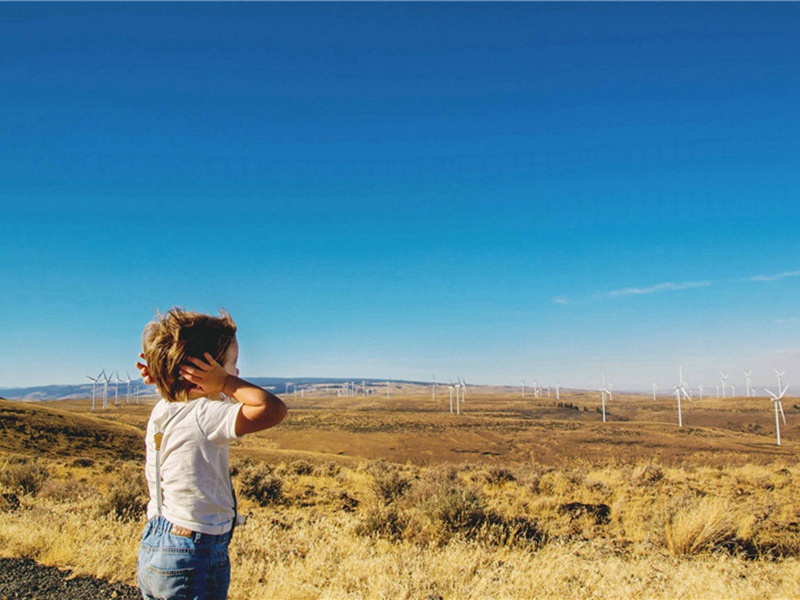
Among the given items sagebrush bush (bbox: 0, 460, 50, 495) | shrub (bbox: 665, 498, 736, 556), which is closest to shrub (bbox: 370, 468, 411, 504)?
shrub (bbox: 665, 498, 736, 556)

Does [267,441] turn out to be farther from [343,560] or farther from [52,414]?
[343,560]

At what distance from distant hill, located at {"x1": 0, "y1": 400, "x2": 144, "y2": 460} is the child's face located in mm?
25376

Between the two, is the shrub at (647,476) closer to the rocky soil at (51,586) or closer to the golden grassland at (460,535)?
the golden grassland at (460,535)

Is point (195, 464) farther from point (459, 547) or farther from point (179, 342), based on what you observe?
point (459, 547)

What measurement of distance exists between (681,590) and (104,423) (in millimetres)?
37618

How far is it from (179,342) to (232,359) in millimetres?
251

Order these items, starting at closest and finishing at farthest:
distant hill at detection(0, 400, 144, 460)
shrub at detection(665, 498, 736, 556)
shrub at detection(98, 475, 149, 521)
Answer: shrub at detection(665, 498, 736, 556) < shrub at detection(98, 475, 149, 521) < distant hill at detection(0, 400, 144, 460)

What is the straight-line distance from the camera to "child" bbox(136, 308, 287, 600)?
7.46 ft

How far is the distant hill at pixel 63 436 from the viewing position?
24.7 metres

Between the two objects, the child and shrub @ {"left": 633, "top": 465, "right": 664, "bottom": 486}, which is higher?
the child

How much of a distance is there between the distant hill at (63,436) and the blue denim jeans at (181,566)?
25.1 meters

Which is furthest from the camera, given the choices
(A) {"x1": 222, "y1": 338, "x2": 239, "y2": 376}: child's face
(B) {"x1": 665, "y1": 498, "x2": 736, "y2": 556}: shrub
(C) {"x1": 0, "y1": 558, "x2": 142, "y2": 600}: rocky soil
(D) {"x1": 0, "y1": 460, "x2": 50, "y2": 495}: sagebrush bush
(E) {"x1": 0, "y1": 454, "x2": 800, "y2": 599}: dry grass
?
(D) {"x1": 0, "y1": 460, "x2": 50, "y2": 495}: sagebrush bush

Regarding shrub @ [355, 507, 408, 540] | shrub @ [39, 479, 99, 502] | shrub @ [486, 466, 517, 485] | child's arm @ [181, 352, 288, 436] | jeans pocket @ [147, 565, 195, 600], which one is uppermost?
child's arm @ [181, 352, 288, 436]

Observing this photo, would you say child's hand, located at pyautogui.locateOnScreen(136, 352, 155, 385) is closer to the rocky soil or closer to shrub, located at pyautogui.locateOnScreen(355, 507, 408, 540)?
the rocky soil
